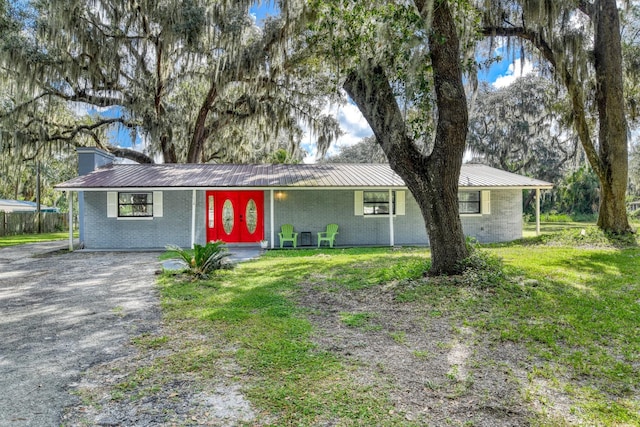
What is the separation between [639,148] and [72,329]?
39344 mm

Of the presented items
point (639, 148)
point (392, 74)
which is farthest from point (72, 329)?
point (639, 148)

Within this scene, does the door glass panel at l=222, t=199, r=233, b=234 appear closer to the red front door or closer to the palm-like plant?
the red front door

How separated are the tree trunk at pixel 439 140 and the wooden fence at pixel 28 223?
22.5 meters

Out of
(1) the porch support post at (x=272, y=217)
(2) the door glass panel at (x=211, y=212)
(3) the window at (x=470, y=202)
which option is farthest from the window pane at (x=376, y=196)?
(2) the door glass panel at (x=211, y=212)

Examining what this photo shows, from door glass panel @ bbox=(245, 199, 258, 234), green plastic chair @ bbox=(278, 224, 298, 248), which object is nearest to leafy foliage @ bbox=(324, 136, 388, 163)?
door glass panel @ bbox=(245, 199, 258, 234)

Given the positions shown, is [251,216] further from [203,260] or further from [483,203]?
[483,203]

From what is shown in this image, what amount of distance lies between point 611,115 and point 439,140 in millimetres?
8044

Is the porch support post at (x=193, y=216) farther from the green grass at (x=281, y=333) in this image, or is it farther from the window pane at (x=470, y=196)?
the window pane at (x=470, y=196)

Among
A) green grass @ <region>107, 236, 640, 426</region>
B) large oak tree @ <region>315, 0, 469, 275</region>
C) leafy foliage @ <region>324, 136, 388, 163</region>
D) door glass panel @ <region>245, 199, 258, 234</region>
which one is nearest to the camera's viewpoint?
green grass @ <region>107, 236, 640, 426</region>

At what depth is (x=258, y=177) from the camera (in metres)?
13.7

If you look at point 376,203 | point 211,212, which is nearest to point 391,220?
point 376,203

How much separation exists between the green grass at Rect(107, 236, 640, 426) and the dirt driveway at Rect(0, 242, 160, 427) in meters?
0.40

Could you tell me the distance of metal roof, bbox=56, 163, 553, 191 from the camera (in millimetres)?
12535

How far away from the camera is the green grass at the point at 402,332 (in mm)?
2805
